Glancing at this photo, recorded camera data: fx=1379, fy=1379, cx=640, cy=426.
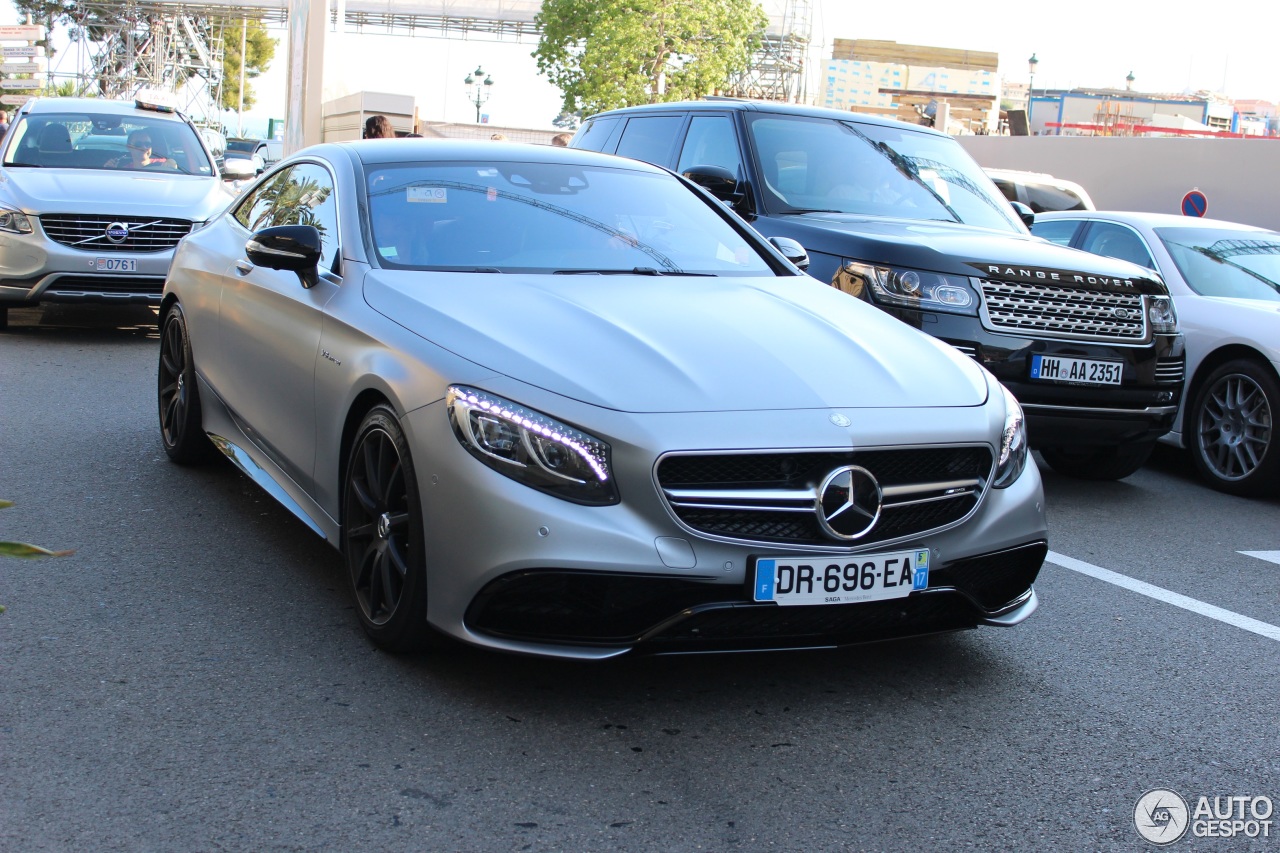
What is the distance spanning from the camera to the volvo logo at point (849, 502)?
3.44 meters

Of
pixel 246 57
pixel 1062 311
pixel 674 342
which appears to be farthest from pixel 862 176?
pixel 246 57

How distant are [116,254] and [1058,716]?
843cm

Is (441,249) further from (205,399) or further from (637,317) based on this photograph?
(205,399)

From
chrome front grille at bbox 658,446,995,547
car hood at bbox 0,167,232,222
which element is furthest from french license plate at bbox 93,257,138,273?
chrome front grille at bbox 658,446,995,547

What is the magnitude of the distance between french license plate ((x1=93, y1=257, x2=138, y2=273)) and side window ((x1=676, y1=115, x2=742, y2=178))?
4.43 m

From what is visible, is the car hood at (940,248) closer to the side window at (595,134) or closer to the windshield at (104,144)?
the side window at (595,134)

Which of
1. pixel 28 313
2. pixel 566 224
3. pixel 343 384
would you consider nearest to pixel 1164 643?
pixel 566 224

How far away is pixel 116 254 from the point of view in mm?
10211

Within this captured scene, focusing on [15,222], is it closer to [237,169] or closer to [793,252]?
[237,169]

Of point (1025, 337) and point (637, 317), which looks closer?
point (637, 317)

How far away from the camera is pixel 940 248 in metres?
6.49

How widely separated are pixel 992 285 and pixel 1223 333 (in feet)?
6.75

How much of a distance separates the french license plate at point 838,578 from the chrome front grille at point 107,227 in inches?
309

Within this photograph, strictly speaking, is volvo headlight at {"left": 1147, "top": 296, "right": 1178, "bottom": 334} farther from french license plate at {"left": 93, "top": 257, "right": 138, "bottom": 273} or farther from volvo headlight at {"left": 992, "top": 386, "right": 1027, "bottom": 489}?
french license plate at {"left": 93, "top": 257, "right": 138, "bottom": 273}
